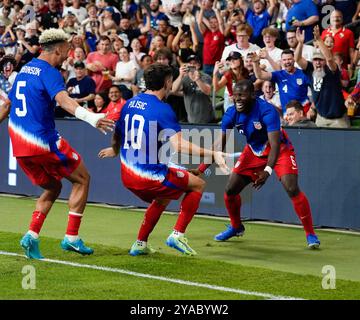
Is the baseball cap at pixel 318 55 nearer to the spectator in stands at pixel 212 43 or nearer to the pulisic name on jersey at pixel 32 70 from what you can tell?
the spectator in stands at pixel 212 43

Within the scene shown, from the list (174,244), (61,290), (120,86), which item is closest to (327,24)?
(120,86)

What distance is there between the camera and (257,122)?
1155 centimetres

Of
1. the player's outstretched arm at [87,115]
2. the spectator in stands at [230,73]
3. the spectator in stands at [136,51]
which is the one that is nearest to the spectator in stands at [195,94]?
the spectator in stands at [230,73]

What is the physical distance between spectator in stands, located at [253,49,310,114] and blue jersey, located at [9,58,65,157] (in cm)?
515

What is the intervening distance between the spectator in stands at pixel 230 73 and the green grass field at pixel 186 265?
2409 mm

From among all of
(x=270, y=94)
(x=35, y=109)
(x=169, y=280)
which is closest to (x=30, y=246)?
(x=35, y=109)

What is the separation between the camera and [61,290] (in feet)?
28.3

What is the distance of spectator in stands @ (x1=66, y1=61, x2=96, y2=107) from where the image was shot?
707 inches

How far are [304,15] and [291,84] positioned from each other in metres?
3.10

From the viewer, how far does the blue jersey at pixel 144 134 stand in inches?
396

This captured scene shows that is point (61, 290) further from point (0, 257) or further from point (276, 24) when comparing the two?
point (276, 24)

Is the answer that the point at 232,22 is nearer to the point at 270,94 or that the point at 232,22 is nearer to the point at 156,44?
the point at 156,44

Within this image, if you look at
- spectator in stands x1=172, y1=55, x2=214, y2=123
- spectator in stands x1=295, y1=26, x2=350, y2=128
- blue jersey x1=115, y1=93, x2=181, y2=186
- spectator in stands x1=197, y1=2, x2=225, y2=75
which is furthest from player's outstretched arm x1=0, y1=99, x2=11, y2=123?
spectator in stands x1=197, y1=2, x2=225, y2=75

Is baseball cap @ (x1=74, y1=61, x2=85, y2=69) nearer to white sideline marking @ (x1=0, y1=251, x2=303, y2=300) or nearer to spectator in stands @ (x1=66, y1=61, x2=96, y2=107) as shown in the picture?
spectator in stands @ (x1=66, y1=61, x2=96, y2=107)
